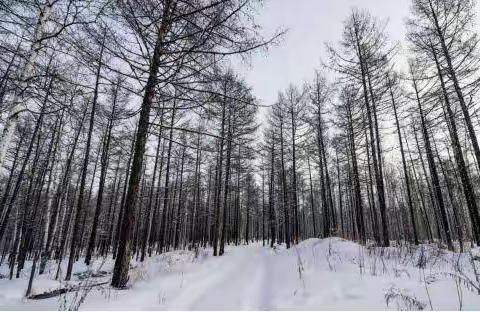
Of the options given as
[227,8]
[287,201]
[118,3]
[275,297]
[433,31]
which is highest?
[433,31]

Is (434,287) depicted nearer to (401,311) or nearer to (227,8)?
(401,311)

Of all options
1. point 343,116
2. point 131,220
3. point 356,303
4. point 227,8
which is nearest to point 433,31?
point 343,116

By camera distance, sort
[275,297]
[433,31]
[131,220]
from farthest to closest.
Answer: [433,31]
[131,220]
[275,297]

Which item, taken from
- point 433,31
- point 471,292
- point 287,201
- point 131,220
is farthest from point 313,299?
point 287,201

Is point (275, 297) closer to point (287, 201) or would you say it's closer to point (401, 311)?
point (401, 311)

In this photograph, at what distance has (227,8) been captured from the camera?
5.20 meters

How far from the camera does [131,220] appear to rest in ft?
17.8

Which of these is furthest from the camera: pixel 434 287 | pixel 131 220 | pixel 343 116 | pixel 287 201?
pixel 287 201

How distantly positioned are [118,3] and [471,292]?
7.31 metres

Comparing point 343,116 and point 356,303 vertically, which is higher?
point 343,116

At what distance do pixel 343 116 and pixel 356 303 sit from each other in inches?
535

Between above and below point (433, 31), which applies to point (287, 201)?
below

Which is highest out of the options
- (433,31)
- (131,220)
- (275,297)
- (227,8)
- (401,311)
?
(433,31)

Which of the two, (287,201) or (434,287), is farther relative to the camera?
(287,201)
